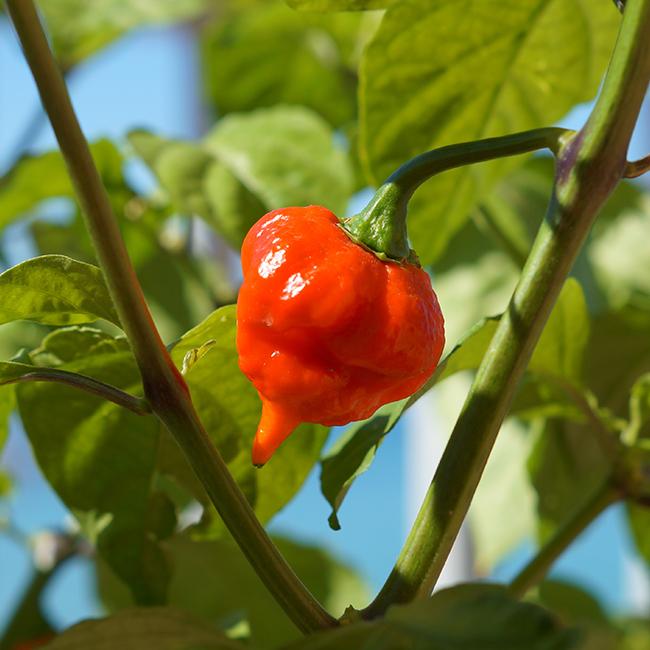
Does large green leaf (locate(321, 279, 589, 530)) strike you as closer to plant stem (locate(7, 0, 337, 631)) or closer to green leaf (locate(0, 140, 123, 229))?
plant stem (locate(7, 0, 337, 631))

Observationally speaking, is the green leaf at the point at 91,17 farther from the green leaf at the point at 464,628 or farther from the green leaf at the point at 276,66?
the green leaf at the point at 464,628

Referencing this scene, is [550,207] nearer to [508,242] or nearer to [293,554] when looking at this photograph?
[508,242]

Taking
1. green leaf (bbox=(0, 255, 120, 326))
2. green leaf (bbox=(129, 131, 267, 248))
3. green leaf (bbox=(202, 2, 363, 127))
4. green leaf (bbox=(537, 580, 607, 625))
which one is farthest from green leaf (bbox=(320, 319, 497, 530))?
green leaf (bbox=(202, 2, 363, 127))

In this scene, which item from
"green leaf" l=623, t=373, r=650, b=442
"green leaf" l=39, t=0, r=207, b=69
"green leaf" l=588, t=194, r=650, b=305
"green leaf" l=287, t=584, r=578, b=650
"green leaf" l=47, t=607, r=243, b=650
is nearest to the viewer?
"green leaf" l=287, t=584, r=578, b=650

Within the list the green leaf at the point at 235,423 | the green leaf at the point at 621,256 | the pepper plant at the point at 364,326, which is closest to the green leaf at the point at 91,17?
the pepper plant at the point at 364,326

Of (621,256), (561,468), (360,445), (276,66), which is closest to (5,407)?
(360,445)

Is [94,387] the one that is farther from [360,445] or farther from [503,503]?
[503,503]

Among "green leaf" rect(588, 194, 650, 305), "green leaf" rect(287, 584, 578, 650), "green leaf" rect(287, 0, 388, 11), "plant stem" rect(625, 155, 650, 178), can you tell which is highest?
"green leaf" rect(588, 194, 650, 305)
